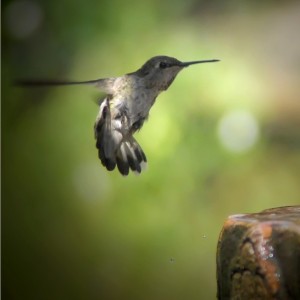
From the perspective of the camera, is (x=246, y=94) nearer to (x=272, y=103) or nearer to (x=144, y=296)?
(x=272, y=103)

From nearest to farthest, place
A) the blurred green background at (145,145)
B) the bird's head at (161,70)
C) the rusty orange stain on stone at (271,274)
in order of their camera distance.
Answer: the rusty orange stain on stone at (271,274) → the blurred green background at (145,145) → the bird's head at (161,70)

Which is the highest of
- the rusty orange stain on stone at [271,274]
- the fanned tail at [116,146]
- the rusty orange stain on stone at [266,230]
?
the fanned tail at [116,146]

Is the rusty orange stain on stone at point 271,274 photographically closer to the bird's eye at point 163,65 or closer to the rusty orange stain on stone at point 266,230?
the rusty orange stain on stone at point 266,230

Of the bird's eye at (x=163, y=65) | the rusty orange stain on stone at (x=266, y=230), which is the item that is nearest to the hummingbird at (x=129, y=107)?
the bird's eye at (x=163, y=65)

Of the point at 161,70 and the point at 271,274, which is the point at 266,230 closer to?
the point at 271,274

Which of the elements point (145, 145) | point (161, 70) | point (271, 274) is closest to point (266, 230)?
point (271, 274)

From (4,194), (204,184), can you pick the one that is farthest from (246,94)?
(4,194)
